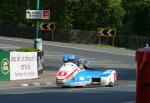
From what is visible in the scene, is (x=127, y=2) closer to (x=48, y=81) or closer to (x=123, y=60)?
(x=123, y=60)

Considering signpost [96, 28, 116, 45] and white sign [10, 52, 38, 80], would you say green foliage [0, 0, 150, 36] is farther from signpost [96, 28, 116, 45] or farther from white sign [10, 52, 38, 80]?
white sign [10, 52, 38, 80]

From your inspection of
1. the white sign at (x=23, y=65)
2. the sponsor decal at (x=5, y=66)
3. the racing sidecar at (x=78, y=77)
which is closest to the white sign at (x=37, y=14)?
the white sign at (x=23, y=65)

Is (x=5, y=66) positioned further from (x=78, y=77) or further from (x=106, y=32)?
(x=106, y=32)

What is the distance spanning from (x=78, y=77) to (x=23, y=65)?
7727 mm

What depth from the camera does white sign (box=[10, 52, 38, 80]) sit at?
26.5m

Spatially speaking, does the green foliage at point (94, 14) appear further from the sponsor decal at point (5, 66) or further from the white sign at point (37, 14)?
the sponsor decal at point (5, 66)

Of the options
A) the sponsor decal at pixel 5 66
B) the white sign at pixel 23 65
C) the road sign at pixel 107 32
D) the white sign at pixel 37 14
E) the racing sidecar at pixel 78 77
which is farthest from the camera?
the road sign at pixel 107 32

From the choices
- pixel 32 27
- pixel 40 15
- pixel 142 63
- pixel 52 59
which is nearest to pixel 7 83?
pixel 40 15

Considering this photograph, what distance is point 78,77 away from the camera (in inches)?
783

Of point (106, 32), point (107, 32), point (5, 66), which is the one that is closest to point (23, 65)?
point (5, 66)

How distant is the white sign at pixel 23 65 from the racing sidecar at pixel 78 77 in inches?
262

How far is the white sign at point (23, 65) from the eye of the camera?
26531 mm

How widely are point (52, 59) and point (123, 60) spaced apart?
550cm

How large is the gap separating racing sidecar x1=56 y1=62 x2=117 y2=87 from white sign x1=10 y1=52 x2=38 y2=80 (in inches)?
262
